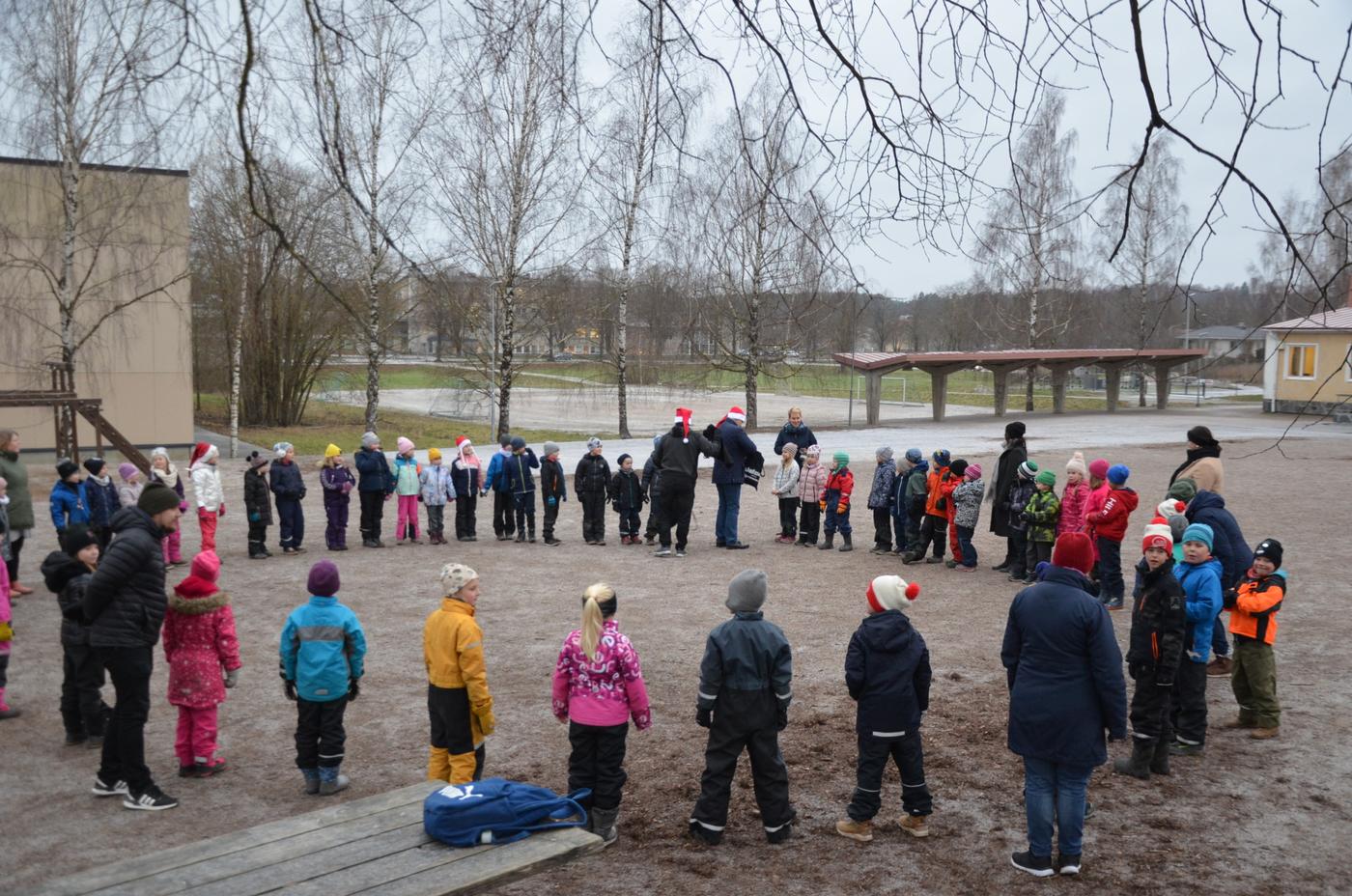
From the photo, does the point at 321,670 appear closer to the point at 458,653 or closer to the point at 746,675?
the point at 458,653

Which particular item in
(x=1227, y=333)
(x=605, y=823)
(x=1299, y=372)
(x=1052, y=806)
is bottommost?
(x=605, y=823)

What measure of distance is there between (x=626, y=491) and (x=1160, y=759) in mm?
9663

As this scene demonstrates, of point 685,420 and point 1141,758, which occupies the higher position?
point 685,420

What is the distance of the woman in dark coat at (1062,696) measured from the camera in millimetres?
5270

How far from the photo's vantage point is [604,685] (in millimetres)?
5629

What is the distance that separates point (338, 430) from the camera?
3403 centimetres

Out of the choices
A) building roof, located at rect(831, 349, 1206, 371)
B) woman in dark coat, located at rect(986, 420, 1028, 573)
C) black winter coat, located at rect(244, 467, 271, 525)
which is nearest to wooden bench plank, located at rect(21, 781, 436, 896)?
woman in dark coat, located at rect(986, 420, 1028, 573)

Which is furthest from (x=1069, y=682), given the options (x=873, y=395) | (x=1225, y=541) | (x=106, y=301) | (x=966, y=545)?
(x=873, y=395)

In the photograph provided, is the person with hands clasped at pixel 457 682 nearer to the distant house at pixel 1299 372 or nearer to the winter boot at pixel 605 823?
the winter boot at pixel 605 823

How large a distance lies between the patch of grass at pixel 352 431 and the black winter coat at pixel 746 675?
80.2ft

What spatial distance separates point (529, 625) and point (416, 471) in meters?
5.62

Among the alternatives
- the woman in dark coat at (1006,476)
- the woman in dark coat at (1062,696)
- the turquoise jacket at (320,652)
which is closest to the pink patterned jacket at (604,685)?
the turquoise jacket at (320,652)

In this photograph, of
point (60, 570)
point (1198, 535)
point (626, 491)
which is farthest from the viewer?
point (626, 491)

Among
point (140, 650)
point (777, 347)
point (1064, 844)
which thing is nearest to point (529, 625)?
point (140, 650)
